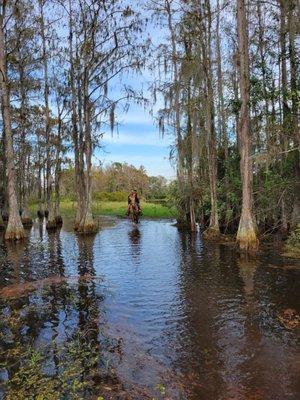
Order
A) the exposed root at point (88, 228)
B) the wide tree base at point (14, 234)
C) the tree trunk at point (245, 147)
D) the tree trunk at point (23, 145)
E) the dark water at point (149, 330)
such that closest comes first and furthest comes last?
the dark water at point (149, 330) < the tree trunk at point (245, 147) < the wide tree base at point (14, 234) < the exposed root at point (88, 228) < the tree trunk at point (23, 145)

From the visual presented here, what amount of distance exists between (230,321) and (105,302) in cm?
282

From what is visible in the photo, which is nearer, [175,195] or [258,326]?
[258,326]

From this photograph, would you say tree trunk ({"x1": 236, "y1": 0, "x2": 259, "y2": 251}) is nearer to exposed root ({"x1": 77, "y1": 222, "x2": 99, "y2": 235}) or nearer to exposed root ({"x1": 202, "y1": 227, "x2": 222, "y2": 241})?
exposed root ({"x1": 202, "y1": 227, "x2": 222, "y2": 241})

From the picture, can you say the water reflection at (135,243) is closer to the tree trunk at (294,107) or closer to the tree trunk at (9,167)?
the tree trunk at (9,167)

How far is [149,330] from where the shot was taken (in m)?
7.60

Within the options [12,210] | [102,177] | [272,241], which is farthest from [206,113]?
[102,177]

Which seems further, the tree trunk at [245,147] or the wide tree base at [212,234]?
the wide tree base at [212,234]

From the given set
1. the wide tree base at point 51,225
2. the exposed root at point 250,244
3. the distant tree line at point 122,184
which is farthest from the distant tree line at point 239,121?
the distant tree line at point 122,184

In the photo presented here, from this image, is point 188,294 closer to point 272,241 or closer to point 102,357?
point 102,357

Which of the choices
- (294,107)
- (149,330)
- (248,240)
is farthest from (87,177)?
(149,330)

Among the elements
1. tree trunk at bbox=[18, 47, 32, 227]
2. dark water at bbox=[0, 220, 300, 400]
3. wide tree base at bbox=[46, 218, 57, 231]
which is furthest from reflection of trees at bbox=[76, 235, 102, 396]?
tree trunk at bbox=[18, 47, 32, 227]

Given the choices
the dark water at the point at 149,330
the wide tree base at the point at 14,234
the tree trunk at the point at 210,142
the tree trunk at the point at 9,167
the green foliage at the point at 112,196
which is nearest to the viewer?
the dark water at the point at 149,330

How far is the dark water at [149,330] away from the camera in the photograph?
5.35m

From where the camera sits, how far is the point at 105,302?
9.42 metres
